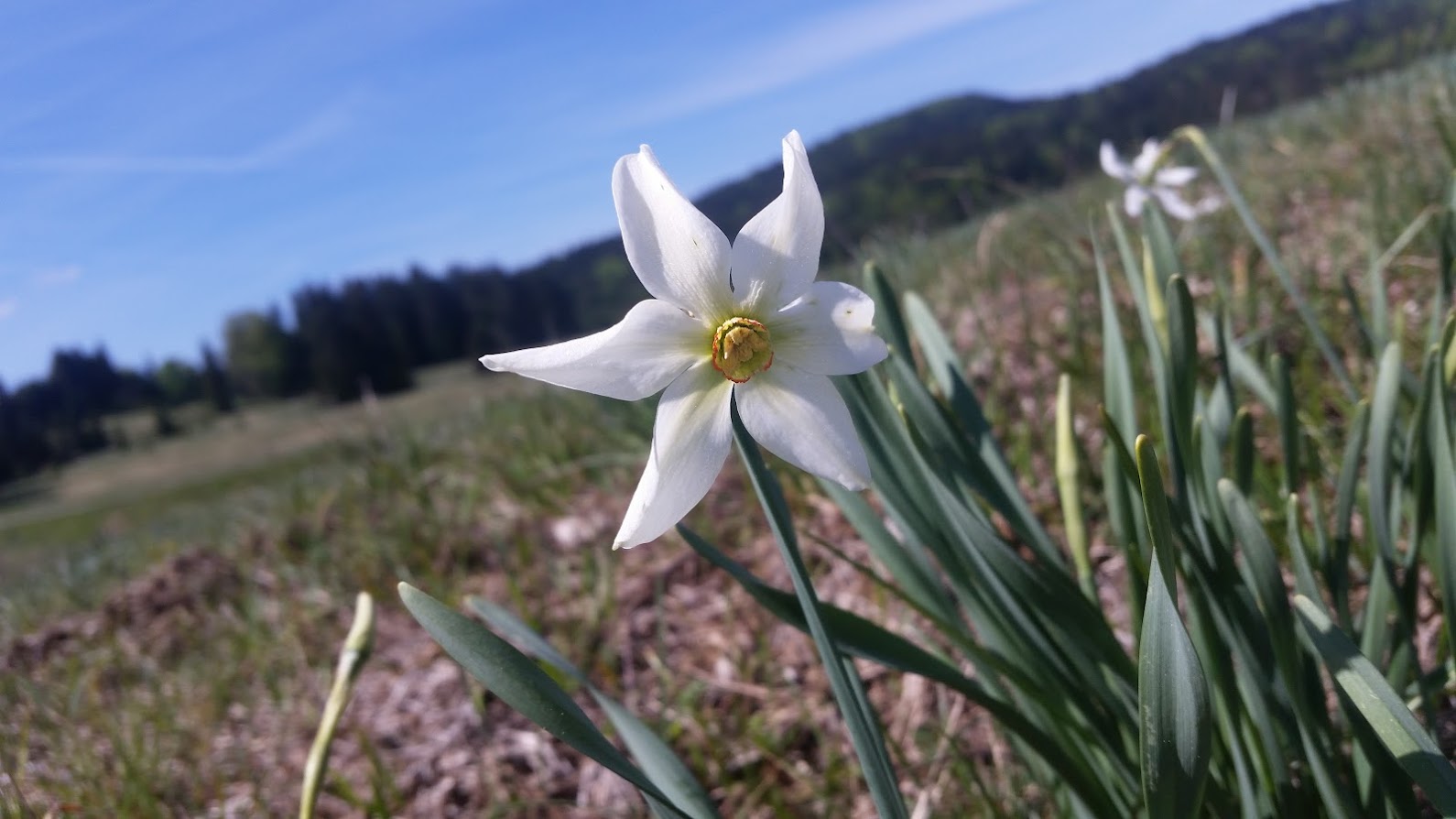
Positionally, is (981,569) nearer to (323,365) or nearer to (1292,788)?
(1292,788)

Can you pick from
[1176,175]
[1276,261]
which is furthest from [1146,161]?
[1276,261]

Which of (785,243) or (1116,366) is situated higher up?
(785,243)

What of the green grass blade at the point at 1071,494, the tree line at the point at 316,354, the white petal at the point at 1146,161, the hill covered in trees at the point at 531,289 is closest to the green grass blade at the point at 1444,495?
the green grass blade at the point at 1071,494

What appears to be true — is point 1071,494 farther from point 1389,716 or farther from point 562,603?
point 562,603

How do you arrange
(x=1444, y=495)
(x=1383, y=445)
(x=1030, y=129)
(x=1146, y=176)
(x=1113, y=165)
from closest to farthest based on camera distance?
(x=1444, y=495)
(x=1383, y=445)
(x=1146, y=176)
(x=1113, y=165)
(x=1030, y=129)

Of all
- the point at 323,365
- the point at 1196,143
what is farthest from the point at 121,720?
the point at 323,365

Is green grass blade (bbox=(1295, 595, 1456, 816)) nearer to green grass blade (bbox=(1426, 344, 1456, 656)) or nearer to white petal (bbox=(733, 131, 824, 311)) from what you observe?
green grass blade (bbox=(1426, 344, 1456, 656))
